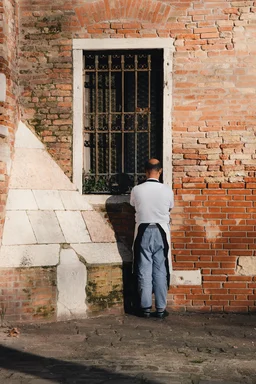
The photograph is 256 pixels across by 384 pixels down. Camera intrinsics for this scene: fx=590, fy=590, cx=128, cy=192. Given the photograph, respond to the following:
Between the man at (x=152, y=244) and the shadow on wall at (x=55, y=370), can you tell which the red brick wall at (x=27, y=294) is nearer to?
the man at (x=152, y=244)

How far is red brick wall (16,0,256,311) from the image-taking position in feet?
24.0

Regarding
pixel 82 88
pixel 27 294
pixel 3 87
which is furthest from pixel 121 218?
pixel 3 87

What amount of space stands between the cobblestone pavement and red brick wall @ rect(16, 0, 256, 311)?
0.78 meters

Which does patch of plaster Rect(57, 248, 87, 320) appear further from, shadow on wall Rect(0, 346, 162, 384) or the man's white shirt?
shadow on wall Rect(0, 346, 162, 384)

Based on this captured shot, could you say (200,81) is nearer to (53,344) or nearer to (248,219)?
(248,219)

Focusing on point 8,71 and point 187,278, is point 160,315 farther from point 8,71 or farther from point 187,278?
point 8,71

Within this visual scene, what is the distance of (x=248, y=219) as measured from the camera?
7.34 m

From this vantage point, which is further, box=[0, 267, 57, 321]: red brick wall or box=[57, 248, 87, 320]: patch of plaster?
box=[57, 248, 87, 320]: patch of plaster

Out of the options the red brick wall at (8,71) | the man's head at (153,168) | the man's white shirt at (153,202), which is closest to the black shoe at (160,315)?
the man's white shirt at (153,202)

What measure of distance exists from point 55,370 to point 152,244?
254cm

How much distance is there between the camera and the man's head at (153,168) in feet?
23.1

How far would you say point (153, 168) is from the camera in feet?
23.2

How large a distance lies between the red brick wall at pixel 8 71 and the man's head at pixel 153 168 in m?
1.68

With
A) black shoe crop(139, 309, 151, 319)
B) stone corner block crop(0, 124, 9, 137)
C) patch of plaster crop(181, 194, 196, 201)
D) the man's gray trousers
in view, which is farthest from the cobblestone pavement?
stone corner block crop(0, 124, 9, 137)
